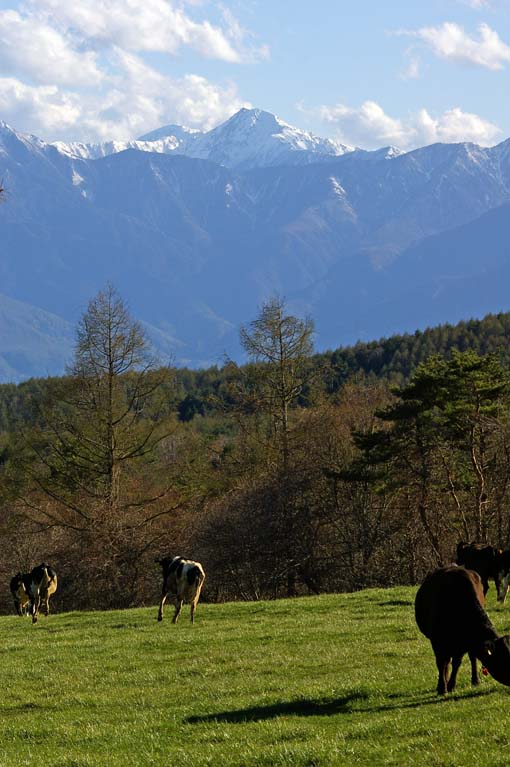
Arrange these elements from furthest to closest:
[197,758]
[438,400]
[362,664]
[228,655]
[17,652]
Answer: [438,400] → [17,652] → [228,655] → [362,664] → [197,758]

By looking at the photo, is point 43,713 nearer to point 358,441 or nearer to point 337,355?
point 358,441

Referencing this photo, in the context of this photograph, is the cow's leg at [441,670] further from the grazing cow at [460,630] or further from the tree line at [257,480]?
the tree line at [257,480]

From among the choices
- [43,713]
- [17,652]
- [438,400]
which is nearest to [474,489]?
[438,400]

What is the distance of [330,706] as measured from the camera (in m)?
13.5

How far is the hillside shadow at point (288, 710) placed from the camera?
13250 millimetres

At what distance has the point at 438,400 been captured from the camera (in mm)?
45625

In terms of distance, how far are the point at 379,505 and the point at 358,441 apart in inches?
278

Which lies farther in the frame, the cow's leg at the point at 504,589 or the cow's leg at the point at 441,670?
the cow's leg at the point at 504,589

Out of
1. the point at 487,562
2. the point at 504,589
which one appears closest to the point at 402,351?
the point at 487,562

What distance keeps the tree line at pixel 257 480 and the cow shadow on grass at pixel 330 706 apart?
32.0m

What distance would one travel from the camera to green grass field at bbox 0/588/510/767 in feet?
36.0

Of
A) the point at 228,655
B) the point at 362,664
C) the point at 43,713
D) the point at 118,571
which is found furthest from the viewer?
the point at 118,571

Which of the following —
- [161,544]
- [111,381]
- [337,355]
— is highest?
[337,355]

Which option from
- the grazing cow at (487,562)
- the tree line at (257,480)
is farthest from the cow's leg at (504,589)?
the tree line at (257,480)
